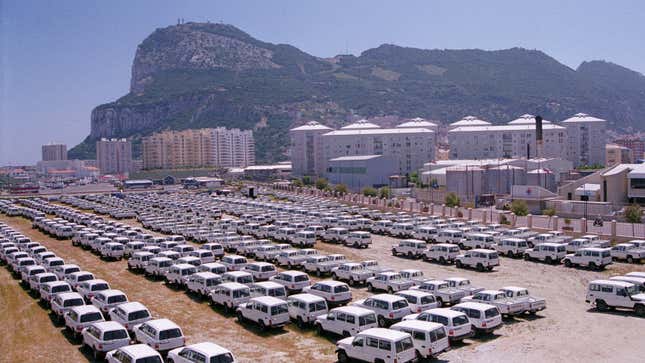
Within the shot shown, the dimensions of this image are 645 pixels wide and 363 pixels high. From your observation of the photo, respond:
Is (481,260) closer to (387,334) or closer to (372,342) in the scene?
(387,334)

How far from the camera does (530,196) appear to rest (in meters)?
67.7

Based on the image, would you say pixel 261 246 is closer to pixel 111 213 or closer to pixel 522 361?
pixel 522 361

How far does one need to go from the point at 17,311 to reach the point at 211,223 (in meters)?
29.0

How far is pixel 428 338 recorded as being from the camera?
62.0 feet

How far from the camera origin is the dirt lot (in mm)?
20344

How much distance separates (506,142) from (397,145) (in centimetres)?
2313

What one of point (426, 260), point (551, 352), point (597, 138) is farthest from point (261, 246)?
point (597, 138)

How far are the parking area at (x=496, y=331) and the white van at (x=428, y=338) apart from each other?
97 centimetres

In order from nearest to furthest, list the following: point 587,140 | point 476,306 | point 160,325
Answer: point 160,325
point 476,306
point 587,140

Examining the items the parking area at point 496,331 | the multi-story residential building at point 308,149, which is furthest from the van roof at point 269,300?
the multi-story residential building at point 308,149

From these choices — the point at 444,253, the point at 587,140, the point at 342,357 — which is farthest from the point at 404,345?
the point at 587,140

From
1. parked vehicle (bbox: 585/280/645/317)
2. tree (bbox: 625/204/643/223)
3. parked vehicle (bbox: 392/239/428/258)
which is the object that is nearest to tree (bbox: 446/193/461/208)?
tree (bbox: 625/204/643/223)

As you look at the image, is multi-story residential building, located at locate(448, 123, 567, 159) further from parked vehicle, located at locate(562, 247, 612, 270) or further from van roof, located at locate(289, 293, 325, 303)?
van roof, located at locate(289, 293, 325, 303)

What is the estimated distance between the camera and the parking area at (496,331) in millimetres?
20453
